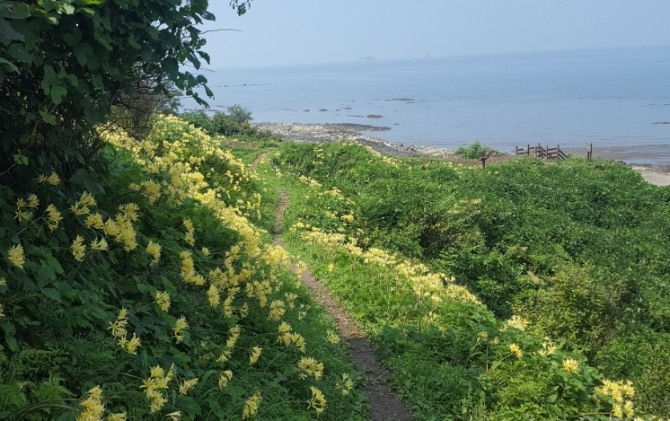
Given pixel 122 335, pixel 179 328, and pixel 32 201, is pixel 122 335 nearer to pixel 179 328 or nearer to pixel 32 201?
pixel 179 328

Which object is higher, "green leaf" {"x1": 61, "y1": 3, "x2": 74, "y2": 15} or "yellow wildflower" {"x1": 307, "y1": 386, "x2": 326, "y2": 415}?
"green leaf" {"x1": 61, "y1": 3, "x2": 74, "y2": 15}

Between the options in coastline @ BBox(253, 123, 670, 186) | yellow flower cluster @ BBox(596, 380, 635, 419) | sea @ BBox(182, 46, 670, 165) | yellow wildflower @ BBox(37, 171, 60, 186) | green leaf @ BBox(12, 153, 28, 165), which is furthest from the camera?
sea @ BBox(182, 46, 670, 165)

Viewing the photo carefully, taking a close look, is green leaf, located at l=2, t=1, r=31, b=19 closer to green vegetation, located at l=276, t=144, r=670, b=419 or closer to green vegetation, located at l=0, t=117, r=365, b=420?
green vegetation, located at l=0, t=117, r=365, b=420

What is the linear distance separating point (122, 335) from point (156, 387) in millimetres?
516

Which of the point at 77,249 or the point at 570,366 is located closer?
the point at 77,249

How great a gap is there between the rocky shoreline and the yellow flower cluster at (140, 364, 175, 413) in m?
40.4

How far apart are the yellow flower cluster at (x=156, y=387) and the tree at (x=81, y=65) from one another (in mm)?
1627

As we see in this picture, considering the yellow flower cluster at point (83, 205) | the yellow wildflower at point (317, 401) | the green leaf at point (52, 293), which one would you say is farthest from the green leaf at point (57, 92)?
the yellow wildflower at point (317, 401)

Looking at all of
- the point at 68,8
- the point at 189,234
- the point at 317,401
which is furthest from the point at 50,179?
the point at 317,401

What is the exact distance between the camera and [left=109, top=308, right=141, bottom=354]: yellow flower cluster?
347 centimetres

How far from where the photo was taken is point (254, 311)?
5387 mm

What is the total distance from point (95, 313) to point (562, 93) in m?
130

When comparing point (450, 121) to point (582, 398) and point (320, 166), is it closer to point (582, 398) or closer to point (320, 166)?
point (320, 166)

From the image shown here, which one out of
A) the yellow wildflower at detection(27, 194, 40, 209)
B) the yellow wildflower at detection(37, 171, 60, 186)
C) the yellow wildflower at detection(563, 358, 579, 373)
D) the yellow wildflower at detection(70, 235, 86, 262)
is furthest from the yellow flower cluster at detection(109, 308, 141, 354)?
the yellow wildflower at detection(563, 358, 579, 373)
